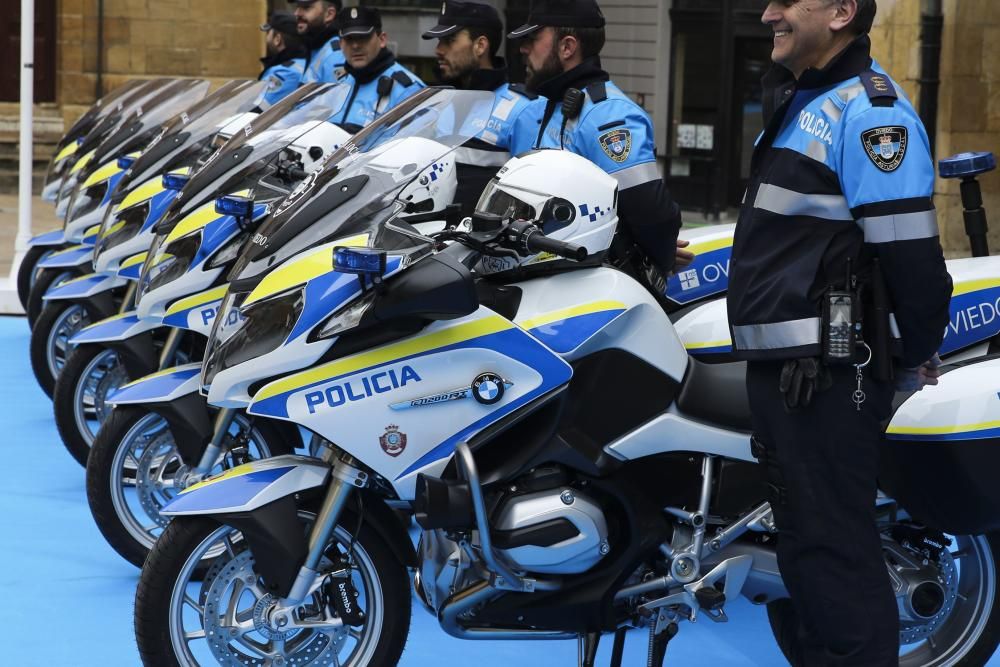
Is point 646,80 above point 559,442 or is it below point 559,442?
above

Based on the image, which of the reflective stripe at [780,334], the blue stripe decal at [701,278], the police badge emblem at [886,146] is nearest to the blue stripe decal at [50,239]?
the blue stripe decal at [701,278]

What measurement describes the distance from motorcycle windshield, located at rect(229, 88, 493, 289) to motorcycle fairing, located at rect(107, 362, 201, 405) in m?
0.75

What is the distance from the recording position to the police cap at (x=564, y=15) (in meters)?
4.78

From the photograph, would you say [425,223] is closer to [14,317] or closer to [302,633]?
[302,633]

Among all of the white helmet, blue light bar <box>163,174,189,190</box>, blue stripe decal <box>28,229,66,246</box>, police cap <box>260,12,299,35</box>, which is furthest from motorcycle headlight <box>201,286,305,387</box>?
police cap <box>260,12,299,35</box>

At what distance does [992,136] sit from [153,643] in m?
10.4

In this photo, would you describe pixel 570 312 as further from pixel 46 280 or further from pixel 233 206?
pixel 46 280

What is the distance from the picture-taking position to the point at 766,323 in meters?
3.12

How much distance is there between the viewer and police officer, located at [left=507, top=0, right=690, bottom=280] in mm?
4547

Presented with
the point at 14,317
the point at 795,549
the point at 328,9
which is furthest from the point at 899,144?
the point at 14,317

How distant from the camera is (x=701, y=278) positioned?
4.93 m

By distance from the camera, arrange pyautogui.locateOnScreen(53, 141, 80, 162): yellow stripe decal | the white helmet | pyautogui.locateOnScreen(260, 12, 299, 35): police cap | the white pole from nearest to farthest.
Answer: the white helmet < pyautogui.locateOnScreen(53, 141, 80, 162): yellow stripe decal < the white pole < pyautogui.locateOnScreen(260, 12, 299, 35): police cap

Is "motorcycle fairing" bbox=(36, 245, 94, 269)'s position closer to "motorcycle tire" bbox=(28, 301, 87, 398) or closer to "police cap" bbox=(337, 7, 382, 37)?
"motorcycle tire" bbox=(28, 301, 87, 398)

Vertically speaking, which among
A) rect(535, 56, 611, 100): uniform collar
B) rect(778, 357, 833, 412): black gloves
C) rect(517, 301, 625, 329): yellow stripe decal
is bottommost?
rect(778, 357, 833, 412): black gloves
